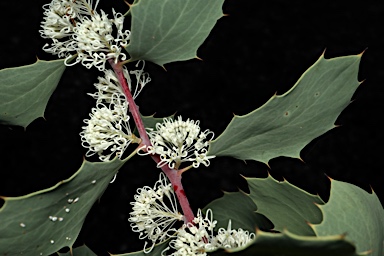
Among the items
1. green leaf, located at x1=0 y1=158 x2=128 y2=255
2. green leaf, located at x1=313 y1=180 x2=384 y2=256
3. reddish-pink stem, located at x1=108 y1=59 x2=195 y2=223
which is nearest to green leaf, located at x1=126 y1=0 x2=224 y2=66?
reddish-pink stem, located at x1=108 y1=59 x2=195 y2=223

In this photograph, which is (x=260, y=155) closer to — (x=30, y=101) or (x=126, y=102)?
(x=126, y=102)

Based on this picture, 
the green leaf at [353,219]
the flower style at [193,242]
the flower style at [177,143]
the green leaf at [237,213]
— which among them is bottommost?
the green leaf at [237,213]

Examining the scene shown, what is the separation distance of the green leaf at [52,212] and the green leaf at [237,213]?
0.16 m

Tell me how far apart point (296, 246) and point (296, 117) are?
26 centimetres

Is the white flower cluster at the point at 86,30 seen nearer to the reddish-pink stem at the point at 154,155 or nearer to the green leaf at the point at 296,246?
the reddish-pink stem at the point at 154,155

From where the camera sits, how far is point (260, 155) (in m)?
0.65

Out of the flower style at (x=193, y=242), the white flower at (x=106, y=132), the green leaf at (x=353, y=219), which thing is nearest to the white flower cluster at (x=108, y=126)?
the white flower at (x=106, y=132)

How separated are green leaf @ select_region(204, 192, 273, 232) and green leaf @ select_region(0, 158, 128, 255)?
6.5 inches

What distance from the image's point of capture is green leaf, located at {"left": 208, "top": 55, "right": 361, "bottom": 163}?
604 millimetres

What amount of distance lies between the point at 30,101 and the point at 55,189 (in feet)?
0.59

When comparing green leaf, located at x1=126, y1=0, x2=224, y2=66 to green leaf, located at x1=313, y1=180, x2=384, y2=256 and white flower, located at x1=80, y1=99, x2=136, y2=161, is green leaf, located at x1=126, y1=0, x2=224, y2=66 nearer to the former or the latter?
white flower, located at x1=80, y1=99, x2=136, y2=161

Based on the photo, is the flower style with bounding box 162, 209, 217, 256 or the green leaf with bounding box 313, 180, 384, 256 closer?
the green leaf with bounding box 313, 180, 384, 256

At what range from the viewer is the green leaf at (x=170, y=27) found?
63cm

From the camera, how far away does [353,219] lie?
492mm
